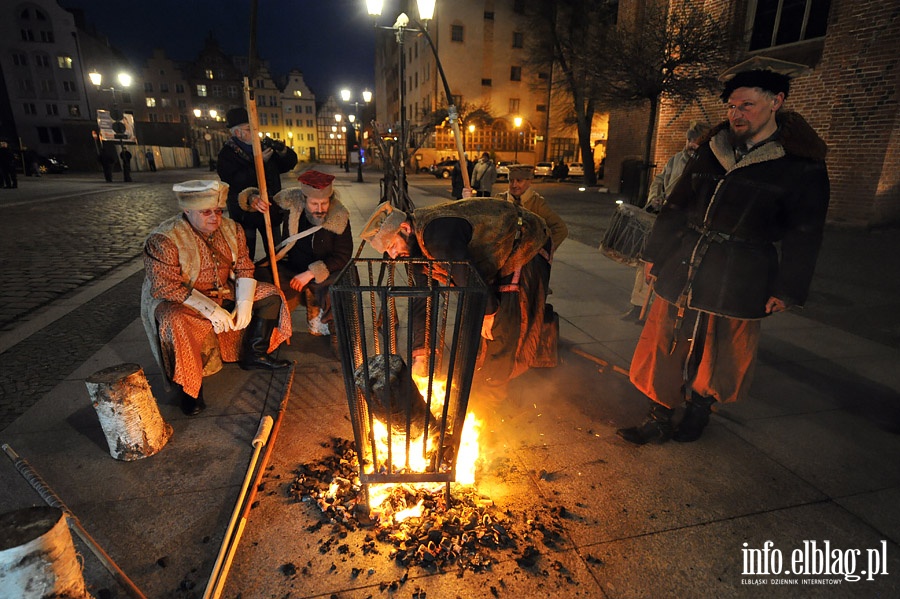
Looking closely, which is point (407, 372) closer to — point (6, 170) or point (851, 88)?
point (851, 88)

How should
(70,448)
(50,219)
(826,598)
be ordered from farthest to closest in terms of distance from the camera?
(50,219) → (70,448) → (826,598)

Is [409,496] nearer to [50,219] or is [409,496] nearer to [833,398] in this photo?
[833,398]

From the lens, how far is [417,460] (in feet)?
8.20

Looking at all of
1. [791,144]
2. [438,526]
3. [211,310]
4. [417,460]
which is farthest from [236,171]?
[791,144]

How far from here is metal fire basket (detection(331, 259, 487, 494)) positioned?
178cm

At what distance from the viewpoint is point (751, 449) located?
2748mm

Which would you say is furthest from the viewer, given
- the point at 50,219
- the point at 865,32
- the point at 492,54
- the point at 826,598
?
the point at 492,54

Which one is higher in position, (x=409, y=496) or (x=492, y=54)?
(x=492, y=54)

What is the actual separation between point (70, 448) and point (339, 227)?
87.8 inches

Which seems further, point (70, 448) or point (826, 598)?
point (70, 448)

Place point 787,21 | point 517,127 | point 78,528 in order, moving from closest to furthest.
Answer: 1. point 78,528
2. point 787,21
3. point 517,127

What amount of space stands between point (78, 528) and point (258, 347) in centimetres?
200

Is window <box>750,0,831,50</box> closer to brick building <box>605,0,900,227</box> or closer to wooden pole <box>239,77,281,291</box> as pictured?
brick building <box>605,0,900,227</box>

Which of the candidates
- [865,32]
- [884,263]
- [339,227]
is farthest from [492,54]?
[339,227]
